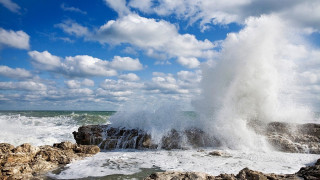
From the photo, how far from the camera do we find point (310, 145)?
9148mm

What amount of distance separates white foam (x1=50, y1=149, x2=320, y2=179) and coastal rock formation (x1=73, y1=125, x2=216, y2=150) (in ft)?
2.31

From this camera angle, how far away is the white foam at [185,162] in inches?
263

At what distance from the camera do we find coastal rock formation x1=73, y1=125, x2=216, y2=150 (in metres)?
10.1

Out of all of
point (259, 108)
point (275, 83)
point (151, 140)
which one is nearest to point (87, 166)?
point (151, 140)

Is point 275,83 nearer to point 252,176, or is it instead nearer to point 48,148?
point 252,176

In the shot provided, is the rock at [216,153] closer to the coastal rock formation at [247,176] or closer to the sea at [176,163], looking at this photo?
the sea at [176,163]

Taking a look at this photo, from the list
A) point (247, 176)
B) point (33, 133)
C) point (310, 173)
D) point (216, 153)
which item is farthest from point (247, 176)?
point (33, 133)

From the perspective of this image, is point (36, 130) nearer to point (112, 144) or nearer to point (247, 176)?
point (112, 144)

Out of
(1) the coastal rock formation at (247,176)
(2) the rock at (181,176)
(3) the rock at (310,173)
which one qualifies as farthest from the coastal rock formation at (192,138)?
(2) the rock at (181,176)

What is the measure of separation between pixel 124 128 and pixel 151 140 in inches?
71.7

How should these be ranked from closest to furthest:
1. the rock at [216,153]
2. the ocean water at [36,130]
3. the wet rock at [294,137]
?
1. the rock at [216,153]
2. the wet rock at [294,137]
3. the ocean water at [36,130]

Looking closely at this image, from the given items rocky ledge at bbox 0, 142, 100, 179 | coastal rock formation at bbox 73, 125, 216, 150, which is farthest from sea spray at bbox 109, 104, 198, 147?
rocky ledge at bbox 0, 142, 100, 179

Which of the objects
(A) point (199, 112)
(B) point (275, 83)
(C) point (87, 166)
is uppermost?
(B) point (275, 83)

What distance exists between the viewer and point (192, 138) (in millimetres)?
10273
